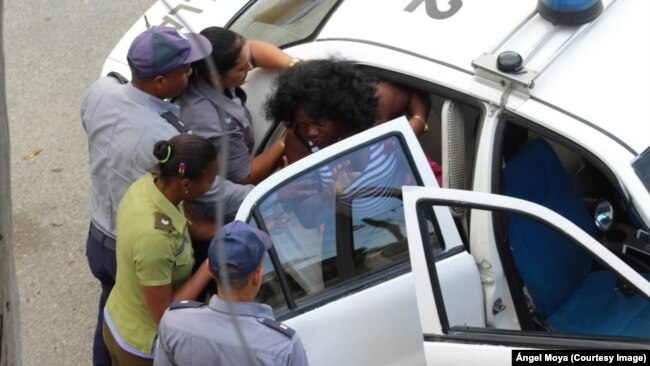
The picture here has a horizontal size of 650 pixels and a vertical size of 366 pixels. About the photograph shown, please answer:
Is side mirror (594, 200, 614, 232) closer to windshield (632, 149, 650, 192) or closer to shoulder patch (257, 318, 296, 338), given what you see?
windshield (632, 149, 650, 192)

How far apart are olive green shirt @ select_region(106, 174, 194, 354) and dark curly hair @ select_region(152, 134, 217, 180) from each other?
0.11 m

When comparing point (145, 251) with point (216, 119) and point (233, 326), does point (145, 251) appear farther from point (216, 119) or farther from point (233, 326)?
point (216, 119)

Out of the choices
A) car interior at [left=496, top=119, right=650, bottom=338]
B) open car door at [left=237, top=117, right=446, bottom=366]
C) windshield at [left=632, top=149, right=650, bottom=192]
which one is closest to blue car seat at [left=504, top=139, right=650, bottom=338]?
car interior at [left=496, top=119, right=650, bottom=338]

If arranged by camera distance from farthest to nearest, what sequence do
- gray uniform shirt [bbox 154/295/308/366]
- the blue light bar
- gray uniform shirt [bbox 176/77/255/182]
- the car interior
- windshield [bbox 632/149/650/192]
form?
gray uniform shirt [bbox 176/77/255/182]
the car interior
the blue light bar
windshield [bbox 632/149/650/192]
gray uniform shirt [bbox 154/295/308/366]

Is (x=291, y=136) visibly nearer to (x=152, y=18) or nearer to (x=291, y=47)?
(x=291, y=47)

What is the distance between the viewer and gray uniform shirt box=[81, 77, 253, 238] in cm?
375

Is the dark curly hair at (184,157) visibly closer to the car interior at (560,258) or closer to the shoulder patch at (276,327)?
the shoulder patch at (276,327)

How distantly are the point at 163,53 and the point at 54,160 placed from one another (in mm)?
2517

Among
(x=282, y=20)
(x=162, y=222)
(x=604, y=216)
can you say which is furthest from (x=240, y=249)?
(x=282, y=20)

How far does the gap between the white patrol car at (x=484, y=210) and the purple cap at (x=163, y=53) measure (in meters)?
0.38

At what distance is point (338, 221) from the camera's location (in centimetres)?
366

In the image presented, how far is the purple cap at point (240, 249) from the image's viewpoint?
3086 millimetres

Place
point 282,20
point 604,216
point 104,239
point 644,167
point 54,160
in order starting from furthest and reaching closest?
1. point 54,160
2. point 282,20
3. point 604,216
4. point 104,239
5. point 644,167

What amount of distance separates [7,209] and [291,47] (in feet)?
6.03
